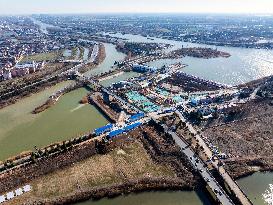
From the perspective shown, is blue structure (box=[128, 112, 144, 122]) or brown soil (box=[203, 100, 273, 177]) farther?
blue structure (box=[128, 112, 144, 122])

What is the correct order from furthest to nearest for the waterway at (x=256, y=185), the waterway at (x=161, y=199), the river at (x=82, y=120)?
the river at (x=82, y=120), the waterway at (x=256, y=185), the waterway at (x=161, y=199)

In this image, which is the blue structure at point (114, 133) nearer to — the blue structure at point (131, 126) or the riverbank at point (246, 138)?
the blue structure at point (131, 126)

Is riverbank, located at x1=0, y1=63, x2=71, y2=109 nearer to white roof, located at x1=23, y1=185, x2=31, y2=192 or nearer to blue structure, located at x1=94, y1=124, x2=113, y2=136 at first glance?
blue structure, located at x1=94, y1=124, x2=113, y2=136

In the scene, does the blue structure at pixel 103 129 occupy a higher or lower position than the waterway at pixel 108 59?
higher

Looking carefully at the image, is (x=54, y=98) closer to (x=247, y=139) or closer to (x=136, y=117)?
(x=136, y=117)

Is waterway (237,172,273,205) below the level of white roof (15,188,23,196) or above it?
above

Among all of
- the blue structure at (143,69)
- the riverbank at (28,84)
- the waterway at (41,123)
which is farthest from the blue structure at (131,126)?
the blue structure at (143,69)

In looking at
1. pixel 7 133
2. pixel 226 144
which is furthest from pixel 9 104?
pixel 226 144

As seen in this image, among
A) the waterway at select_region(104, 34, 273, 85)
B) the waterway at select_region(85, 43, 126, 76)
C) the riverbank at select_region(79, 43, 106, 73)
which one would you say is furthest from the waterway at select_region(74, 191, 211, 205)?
the riverbank at select_region(79, 43, 106, 73)

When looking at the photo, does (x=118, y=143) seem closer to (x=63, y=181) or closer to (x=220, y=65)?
(x=63, y=181)

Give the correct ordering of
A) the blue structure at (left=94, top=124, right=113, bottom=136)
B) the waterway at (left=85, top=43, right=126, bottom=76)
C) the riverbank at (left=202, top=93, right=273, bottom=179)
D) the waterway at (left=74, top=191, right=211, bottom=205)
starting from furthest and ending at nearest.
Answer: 1. the waterway at (left=85, top=43, right=126, bottom=76)
2. the blue structure at (left=94, top=124, right=113, bottom=136)
3. the riverbank at (left=202, top=93, right=273, bottom=179)
4. the waterway at (left=74, top=191, right=211, bottom=205)

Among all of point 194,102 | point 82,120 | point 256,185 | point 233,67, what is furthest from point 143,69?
point 256,185

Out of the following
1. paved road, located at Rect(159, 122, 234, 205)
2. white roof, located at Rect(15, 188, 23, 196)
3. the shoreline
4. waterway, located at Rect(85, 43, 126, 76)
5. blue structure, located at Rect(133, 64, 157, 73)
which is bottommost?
white roof, located at Rect(15, 188, 23, 196)
